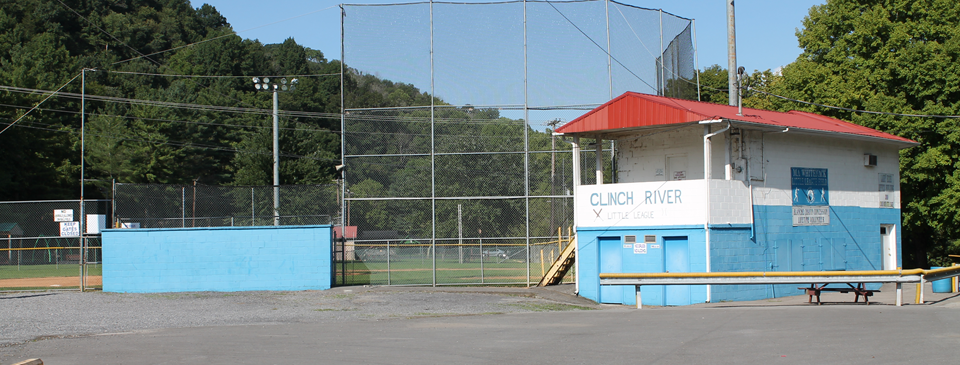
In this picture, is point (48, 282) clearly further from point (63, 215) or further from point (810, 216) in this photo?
point (810, 216)

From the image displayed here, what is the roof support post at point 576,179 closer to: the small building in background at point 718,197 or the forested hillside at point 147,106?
the small building in background at point 718,197

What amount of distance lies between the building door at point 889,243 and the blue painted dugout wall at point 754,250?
4.96ft

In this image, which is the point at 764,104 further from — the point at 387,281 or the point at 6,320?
the point at 6,320

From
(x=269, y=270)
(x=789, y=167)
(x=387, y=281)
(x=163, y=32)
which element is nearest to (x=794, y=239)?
(x=789, y=167)

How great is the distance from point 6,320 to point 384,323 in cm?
835

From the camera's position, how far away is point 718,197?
18484 mm

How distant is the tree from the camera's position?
28500 millimetres

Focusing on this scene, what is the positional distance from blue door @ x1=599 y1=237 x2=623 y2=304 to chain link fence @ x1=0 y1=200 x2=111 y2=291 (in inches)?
600

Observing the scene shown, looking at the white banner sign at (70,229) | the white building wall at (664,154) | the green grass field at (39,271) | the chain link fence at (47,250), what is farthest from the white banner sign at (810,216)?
the green grass field at (39,271)

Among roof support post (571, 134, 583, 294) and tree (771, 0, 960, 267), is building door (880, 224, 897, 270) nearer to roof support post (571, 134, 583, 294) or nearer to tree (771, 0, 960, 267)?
tree (771, 0, 960, 267)

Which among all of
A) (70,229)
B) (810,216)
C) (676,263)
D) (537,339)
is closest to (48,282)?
(70,229)

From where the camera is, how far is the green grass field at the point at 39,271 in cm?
2881

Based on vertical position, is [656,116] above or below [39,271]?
above

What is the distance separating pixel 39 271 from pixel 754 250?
2931 centimetres
